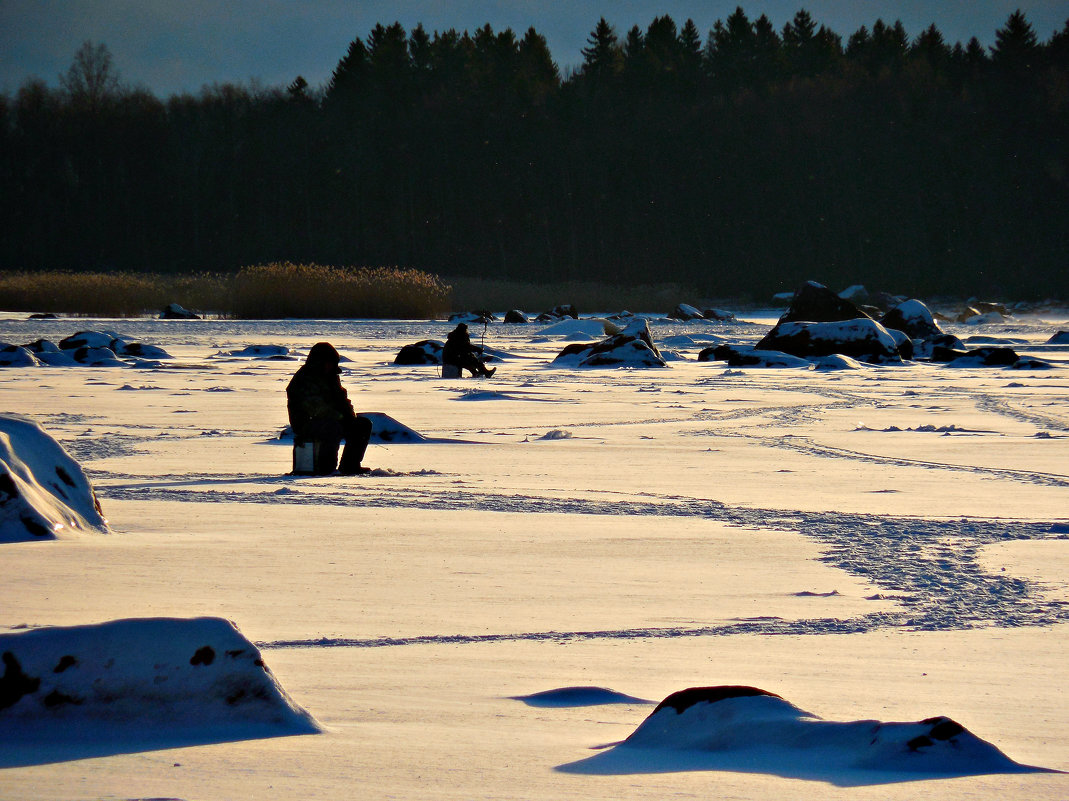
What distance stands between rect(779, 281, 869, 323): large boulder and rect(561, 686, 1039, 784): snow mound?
811 inches

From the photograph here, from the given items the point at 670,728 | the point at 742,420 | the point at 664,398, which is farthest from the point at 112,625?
the point at 664,398

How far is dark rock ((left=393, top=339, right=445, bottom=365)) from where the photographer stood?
55.1ft

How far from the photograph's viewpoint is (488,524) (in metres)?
4.65

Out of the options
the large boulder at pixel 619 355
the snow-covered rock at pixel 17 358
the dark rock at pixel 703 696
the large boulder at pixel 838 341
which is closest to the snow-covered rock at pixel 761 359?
the large boulder at pixel 619 355

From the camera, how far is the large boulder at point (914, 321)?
78.1 ft

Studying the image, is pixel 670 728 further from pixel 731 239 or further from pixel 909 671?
pixel 731 239

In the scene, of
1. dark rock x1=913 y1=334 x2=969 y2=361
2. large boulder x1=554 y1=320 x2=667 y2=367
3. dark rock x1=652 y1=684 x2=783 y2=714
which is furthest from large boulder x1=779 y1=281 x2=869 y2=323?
dark rock x1=652 y1=684 x2=783 y2=714

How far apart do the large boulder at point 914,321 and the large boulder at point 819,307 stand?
6.06 feet

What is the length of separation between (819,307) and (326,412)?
1747cm

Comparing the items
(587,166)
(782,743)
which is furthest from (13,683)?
(587,166)

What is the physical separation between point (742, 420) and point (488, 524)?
5.13m

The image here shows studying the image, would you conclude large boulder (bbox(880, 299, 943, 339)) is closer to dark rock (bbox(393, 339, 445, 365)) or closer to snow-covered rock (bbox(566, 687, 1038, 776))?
dark rock (bbox(393, 339, 445, 365))

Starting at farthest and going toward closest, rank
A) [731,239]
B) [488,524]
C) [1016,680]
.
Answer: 1. [731,239]
2. [488,524]
3. [1016,680]

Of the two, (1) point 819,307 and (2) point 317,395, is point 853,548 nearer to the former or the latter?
(2) point 317,395
